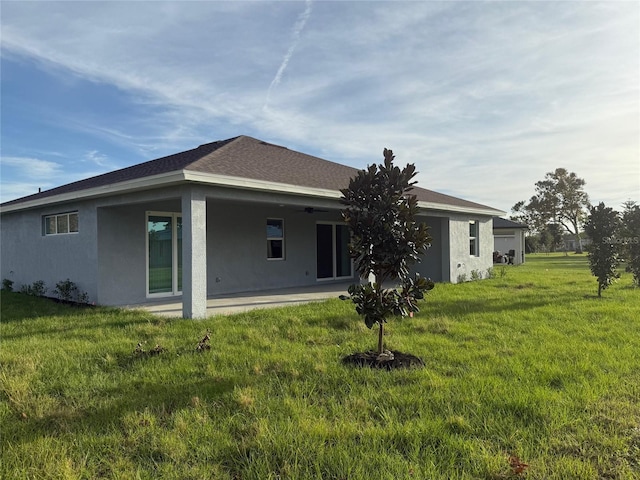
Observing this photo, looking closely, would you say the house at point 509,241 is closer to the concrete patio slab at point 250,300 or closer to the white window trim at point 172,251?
the concrete patio slab at point 250,300

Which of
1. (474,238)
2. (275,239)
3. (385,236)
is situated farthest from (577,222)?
(385,236)

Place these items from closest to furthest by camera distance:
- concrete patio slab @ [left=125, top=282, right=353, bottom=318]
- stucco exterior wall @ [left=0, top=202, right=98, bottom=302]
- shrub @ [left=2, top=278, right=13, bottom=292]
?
concrete patio slab @ [left=125, top=282, right=353, bottom=318]
stucco exterior wall @ [left=0, top=202, right=98, bottom=302]
shrub @ [left=2, top=278, right=13, bottom=292]

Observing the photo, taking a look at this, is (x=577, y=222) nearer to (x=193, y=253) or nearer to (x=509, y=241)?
(x=509, y=241)

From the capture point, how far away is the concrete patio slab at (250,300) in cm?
941

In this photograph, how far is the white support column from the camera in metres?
8.23

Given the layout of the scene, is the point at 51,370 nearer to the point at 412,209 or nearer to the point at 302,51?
Answer: the point at 412,209

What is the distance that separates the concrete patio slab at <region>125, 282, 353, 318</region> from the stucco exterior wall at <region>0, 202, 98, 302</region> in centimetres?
192

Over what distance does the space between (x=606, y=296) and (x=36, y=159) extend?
77.7ft

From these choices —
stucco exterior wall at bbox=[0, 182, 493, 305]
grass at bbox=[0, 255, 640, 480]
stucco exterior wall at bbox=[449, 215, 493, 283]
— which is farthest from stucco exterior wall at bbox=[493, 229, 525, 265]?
grass at bbox=[0, 255, 640, 480]

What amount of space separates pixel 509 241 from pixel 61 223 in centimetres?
3096

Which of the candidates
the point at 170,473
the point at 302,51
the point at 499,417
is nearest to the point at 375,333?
the point at 499,417

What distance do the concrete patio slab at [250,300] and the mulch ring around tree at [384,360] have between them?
4215mm

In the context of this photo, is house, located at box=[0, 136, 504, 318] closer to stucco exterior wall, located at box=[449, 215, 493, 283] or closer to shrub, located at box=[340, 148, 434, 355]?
stucco exterior wall, located at box=[449, 215, 493, 283]

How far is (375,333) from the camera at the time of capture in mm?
7105
